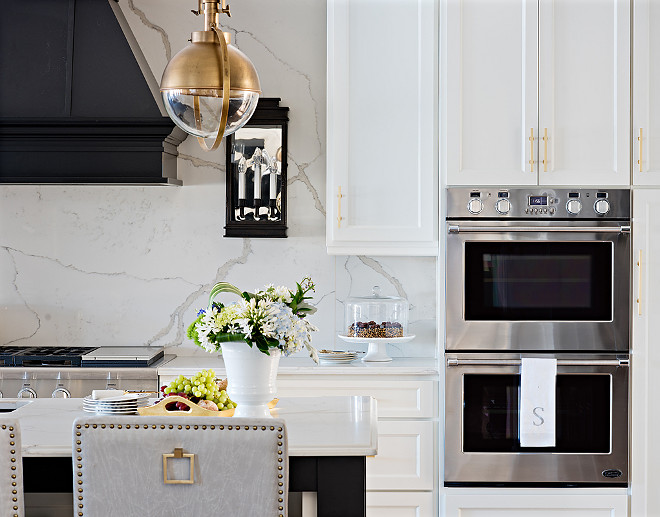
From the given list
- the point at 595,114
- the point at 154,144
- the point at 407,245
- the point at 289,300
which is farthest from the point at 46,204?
the point at 595,114

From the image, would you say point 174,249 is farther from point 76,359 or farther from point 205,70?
point 205,70

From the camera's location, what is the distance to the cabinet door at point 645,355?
3.25 meters

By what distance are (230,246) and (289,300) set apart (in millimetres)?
1664

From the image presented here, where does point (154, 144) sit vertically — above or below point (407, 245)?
above

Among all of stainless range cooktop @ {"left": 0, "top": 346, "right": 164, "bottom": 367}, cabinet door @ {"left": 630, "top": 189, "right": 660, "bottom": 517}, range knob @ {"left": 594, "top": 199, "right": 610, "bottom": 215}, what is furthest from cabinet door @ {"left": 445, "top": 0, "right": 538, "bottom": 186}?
stainless range cooktop @ {"left": 0, "top": 346, "right": 164, "bottom": 367}

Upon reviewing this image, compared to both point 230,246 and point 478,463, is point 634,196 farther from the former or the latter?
point 230,246

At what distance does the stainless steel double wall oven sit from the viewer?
128 inches

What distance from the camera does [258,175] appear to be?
3.73 meters

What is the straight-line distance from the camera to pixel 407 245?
11.4 ft

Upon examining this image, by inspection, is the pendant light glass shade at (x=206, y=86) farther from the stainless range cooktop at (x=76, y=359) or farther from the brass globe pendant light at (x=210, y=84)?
the stainless range cooktop at (x=76, y=359)

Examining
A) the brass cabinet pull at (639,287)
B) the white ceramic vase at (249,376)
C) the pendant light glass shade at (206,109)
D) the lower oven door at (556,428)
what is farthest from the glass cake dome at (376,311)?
the pendant light glass shade at (206,109)

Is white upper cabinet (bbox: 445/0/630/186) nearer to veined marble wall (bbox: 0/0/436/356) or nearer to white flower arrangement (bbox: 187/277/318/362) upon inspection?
veined marble wall (bbox: 0/0/436/356)

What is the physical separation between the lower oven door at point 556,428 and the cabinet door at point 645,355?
0.05 metres

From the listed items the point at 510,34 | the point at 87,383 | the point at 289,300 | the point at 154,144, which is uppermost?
the point at 510,34
